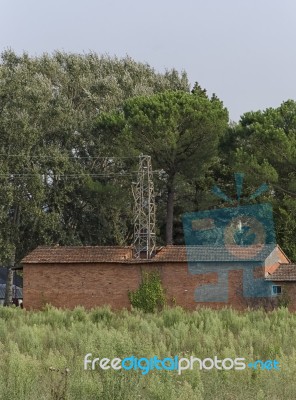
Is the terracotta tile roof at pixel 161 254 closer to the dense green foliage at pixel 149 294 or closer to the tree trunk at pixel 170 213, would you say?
the dense green foliage at pixel 149 294

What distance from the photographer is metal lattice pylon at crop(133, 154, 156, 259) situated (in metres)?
38.4

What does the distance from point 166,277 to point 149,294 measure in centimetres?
113

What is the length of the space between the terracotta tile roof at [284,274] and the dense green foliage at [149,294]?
16.1 ft

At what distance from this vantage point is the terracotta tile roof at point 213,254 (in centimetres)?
3550

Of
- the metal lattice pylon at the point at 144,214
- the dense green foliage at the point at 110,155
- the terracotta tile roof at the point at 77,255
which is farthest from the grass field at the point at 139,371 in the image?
the dense green foliage at the point at 110,155

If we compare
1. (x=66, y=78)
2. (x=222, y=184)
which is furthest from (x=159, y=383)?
(x=66, y=78)

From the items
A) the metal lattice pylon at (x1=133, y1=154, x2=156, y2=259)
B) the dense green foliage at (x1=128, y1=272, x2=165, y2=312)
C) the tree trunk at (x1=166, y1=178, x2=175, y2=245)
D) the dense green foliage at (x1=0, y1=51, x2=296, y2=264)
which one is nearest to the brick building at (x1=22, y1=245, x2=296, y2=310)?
the dense green foliage at (x1=128, y1=272, x2=165, y2=312)

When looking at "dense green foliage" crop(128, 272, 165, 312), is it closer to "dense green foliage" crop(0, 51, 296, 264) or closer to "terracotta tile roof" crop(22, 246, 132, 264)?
"terracotta tile roof" crop(22, 246, 132, 264)

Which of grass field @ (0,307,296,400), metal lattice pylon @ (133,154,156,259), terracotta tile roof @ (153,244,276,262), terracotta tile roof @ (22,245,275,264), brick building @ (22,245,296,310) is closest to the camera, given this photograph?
grass field @ (0,307,296,400)

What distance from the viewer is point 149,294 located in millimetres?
35531

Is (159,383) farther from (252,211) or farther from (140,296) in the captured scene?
(252,211)

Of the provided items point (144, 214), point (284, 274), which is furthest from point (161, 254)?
point (284, 274)

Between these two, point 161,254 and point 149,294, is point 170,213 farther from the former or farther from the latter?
point 149,294

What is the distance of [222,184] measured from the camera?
2002 inches
